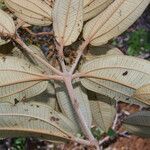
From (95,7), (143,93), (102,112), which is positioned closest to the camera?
(143,93)

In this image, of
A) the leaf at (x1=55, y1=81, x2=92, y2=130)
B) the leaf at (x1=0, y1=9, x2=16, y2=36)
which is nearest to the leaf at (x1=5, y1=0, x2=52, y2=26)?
the leaf at (x1=0, y1=9, x2=16, y2=36)

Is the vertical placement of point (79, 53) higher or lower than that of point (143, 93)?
higher

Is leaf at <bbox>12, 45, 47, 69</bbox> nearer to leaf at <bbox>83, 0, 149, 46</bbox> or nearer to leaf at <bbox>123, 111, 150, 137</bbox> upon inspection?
leaf at <bbox>83, 0, 149, 46</bbox>

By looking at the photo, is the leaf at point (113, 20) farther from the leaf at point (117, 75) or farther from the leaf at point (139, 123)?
the leaf at point (139, 123)

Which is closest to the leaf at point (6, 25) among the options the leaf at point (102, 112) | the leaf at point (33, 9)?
the leaf at point (33, 9)

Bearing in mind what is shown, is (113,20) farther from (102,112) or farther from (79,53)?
(102,112)

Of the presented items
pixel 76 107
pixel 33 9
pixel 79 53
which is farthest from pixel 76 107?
pixel 33 9

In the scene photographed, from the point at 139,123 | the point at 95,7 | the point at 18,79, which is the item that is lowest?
the point at 139,123
